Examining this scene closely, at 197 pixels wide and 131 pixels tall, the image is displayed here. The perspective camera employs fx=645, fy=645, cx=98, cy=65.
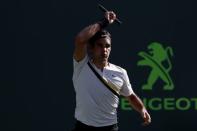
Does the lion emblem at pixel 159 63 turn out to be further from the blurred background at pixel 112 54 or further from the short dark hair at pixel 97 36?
the short dark hair at pixel 97 36

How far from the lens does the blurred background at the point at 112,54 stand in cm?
652

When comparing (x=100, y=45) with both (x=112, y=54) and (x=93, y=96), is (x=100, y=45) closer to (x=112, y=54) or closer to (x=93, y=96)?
(x=93, y=96)

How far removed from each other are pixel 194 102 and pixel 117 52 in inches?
36.6

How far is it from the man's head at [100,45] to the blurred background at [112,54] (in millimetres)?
1983

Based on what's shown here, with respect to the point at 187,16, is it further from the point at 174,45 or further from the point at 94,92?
the point at 94,92

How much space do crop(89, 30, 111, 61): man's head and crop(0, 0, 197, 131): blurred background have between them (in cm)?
198

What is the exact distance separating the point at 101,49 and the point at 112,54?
2.03 metres

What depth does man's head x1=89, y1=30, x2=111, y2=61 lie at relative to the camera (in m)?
4.51

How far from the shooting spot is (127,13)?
6508mm

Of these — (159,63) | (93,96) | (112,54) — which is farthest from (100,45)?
(159,63)

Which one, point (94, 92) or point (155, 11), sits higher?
point (155, 11)

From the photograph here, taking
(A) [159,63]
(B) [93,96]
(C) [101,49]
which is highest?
(C) [101,49]

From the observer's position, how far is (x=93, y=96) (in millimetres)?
4465

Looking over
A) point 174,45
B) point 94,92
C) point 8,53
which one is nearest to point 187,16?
point 174,45
